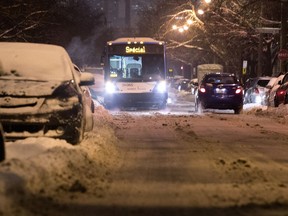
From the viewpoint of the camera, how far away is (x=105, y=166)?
949 cm

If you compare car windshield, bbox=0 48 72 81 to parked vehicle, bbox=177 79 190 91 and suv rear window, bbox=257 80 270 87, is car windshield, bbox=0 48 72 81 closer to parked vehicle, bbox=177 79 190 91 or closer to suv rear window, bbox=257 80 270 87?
suv rear window, bbox=257 80 270 87

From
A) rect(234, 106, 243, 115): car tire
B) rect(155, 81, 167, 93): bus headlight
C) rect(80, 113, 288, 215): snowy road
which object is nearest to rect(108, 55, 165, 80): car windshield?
rect(155, 81, 167, 93): bus headlight

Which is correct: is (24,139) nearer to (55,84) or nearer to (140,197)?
(55,84)

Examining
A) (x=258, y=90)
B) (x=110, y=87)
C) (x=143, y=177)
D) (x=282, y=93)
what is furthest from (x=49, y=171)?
(x=258, y=90)

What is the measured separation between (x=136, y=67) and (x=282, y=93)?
6.57 meters

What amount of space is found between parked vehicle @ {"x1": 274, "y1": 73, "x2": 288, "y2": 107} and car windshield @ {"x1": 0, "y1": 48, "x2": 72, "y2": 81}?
14.9m

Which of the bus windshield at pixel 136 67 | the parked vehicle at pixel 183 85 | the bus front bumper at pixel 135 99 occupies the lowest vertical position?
the parked vehicle at pixel 183 85

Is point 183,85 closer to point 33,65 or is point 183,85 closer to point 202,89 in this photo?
point 202,89

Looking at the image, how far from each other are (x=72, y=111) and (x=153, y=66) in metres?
16.9

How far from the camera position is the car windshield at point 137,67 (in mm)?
26859

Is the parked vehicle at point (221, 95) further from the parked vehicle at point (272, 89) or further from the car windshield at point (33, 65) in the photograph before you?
the car windshield at point (33, 65)

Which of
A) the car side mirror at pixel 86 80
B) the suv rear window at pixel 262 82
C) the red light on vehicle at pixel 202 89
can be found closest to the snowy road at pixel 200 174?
the car side mirror at pixel 86 80

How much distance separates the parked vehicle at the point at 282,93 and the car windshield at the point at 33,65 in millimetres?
14881

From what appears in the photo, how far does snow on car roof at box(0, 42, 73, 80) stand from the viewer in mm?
11266
